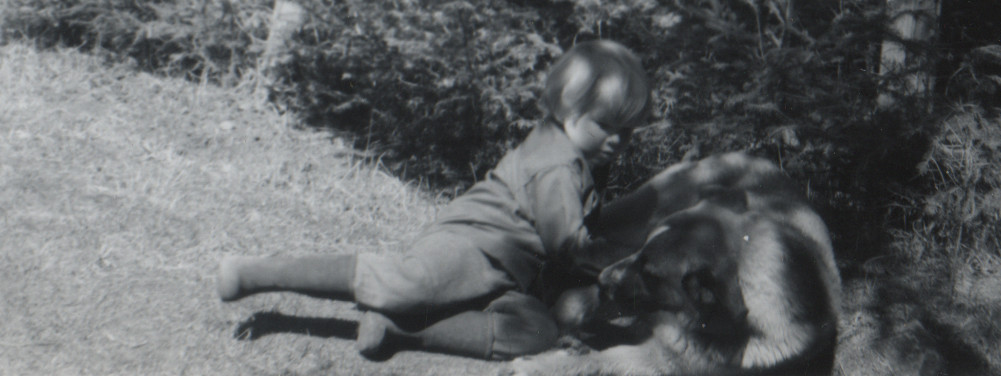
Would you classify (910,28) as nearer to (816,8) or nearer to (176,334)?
(816,8)

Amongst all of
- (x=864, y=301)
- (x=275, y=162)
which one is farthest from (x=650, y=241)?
(x=275, y=162)

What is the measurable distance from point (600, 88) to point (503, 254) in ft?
2.31

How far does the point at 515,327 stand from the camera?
3107 millimetres

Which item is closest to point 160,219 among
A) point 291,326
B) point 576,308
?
point 291,326

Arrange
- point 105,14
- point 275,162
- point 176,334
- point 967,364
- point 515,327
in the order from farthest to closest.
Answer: point 105,14, point 275,162, point 967,364, point 515,327, point 176,334

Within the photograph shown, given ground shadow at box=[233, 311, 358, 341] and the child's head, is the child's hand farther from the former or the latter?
ground shadow at box=[233, 311, 358, 341]

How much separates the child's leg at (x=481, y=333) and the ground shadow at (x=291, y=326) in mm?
212

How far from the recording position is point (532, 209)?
310cm

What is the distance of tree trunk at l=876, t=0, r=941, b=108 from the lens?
12.1 feet

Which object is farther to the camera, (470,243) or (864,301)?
(864,301)

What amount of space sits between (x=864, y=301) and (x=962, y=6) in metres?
1.64

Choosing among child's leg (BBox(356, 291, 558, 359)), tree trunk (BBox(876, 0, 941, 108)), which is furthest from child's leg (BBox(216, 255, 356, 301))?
tree trunk (BBox(876, 0, 941, 108))

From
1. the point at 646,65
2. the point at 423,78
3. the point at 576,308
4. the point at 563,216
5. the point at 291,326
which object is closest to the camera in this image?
the point at 563,216

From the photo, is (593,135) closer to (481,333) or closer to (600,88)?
(600,88)
